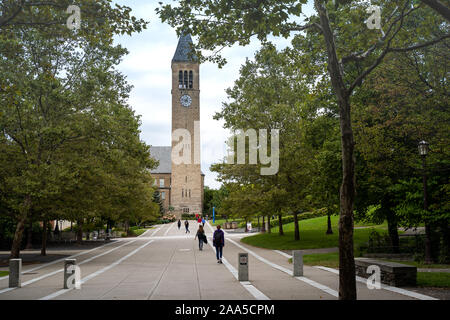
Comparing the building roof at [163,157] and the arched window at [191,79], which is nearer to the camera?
the arched window at [191,79]

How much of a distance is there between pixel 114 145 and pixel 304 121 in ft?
35.0

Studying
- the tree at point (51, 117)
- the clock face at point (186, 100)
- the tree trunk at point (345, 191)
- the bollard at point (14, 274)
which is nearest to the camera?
the tree trunk at point (345, 191)

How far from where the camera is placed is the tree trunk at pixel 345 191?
8.44m

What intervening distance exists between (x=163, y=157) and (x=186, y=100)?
2179 cm

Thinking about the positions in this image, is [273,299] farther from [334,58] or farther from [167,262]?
[167,262]

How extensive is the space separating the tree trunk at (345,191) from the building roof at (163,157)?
97056 millimetres

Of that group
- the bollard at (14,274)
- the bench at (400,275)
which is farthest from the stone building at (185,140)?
the bench at (400,275)

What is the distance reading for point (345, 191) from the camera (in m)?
8.70

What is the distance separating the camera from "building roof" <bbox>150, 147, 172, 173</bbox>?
345 ft

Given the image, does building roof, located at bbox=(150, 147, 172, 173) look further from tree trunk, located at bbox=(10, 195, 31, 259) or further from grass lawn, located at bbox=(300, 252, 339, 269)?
grass lawn, located at bbox=(300, 252, 339, 269)

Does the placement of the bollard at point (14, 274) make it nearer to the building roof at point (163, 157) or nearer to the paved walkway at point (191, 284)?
the paved walkway at point (191, 284)

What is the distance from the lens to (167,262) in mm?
20422
